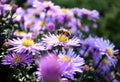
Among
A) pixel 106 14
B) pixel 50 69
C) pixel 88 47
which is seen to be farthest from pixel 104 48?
pixel 106 14

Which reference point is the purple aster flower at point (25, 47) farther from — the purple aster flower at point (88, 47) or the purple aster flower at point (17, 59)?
the purple aster flower at point (88, 47)

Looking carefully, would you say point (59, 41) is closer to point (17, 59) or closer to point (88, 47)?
point (17, 59)

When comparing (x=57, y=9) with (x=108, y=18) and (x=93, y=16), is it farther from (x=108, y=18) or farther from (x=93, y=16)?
(x=108, y=18)

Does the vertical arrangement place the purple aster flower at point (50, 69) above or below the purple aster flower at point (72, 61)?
below

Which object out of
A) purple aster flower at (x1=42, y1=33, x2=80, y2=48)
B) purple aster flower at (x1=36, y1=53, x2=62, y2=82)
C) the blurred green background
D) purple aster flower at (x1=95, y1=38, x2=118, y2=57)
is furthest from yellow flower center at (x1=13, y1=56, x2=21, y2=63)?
the blurred green background

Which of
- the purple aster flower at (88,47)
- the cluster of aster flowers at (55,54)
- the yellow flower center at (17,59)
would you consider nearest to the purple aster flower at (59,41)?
the cluster of aster flowers at (55,54)

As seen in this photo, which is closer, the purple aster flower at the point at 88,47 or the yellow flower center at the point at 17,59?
the yellow flower center at the point at 17,59
